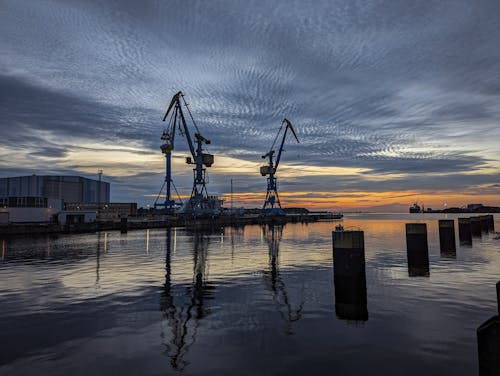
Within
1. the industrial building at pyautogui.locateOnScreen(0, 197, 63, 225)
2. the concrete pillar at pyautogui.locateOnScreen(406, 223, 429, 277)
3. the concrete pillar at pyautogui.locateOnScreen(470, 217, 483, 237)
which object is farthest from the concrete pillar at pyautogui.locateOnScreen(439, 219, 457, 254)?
the industrial building at pyautogui.locateOnScreen(0, 197, 63, 225)

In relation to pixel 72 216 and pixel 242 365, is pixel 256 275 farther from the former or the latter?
pixel 72 216

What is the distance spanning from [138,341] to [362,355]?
7.64m

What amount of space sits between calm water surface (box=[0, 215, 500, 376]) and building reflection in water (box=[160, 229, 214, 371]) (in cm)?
5

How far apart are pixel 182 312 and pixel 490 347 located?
38.5 feet

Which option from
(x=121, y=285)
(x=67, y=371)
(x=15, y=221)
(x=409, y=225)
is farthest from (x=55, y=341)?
(x=15, y=221)

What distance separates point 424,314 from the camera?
48.2ft

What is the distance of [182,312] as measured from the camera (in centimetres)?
1510

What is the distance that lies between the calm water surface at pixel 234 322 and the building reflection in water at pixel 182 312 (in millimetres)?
50

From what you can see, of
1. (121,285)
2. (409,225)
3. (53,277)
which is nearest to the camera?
(121,285)

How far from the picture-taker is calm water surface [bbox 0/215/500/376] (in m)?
10.0

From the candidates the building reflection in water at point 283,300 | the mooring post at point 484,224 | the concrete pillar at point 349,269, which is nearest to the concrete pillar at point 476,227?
the mooring post at point 484,224

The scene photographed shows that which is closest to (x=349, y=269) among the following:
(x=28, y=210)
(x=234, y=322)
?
(x=234, y=322)

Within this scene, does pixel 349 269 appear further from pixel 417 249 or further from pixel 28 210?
pixel 28 210

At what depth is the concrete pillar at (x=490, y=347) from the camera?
6.97 m
